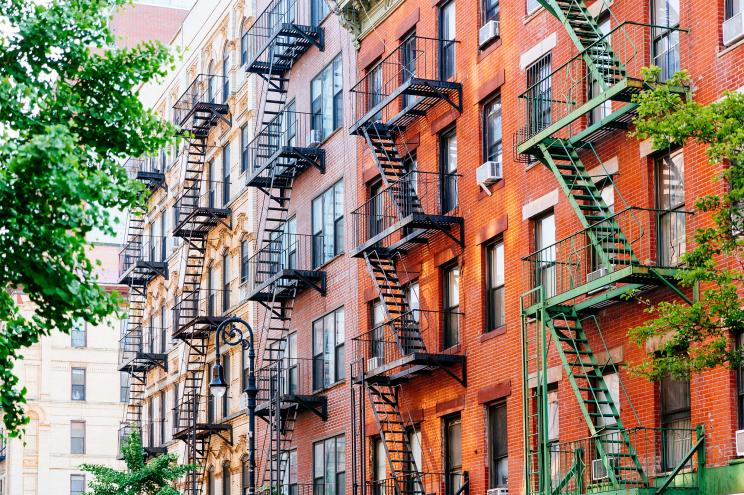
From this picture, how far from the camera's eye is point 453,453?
3406cm

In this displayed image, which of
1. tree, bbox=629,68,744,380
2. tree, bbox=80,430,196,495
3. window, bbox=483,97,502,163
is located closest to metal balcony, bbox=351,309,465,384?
window, bbox=483,97,502,163

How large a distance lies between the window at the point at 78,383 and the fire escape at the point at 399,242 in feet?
178

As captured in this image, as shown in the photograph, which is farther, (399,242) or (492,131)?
(399,242)

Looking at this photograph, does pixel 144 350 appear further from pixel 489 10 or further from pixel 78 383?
pixel 489 10

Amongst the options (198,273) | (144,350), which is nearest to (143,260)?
(144,350)

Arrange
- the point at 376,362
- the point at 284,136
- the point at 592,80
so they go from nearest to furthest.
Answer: the point at 592,80 → the point at 376,362 → the point at 284,136

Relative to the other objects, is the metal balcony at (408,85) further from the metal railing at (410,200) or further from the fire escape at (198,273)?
the fire escape at (198,273)

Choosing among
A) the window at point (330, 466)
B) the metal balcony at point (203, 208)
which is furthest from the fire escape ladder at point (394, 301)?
the metal balcony at point (203, 208)

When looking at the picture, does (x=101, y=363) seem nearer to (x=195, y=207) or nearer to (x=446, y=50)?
(x=195, y=207)

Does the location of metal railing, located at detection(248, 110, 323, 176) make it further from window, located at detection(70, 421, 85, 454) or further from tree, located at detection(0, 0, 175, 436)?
window, located at detection(70, 421, 85, 454)

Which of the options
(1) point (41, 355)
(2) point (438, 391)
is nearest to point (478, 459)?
(2) point (438, 391)

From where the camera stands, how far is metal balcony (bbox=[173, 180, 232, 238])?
53250 mm

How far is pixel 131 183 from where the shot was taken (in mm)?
22250

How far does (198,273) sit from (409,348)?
22.1m
